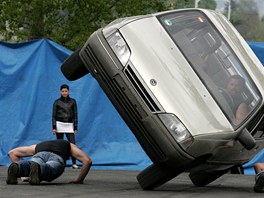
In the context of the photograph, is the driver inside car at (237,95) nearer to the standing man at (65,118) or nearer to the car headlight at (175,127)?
the car headlight at (175,127)

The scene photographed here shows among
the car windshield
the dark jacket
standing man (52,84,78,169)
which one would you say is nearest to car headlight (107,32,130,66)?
the car windshield

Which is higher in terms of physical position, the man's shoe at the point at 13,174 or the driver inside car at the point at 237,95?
the man's shoe at the point at 13,174

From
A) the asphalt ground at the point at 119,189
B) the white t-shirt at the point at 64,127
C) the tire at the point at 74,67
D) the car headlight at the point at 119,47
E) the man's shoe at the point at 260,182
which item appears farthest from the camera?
the white t-shirt at the point at 64,127

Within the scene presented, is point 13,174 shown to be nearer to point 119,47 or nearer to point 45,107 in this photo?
point 119,47

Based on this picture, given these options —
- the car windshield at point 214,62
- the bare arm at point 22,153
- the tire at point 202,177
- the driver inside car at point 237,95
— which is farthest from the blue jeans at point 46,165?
the driver inside car at point 237,95

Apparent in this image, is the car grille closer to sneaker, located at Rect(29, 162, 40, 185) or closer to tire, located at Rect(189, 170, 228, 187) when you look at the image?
sneaker, located at Rect(29, 162, 40, 185)

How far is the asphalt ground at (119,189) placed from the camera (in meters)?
11.2

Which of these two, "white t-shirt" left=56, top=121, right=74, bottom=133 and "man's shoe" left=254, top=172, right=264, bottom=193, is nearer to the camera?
"man's shoe" left=254, top=172, right=264, bottom=193

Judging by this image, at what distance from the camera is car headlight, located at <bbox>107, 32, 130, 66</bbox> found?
38.3ft

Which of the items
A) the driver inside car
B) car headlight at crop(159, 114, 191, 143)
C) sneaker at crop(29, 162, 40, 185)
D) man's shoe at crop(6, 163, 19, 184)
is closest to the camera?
car headlight at crop(159, 114, 191, 143)

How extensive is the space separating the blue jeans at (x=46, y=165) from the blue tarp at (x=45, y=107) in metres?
4.81

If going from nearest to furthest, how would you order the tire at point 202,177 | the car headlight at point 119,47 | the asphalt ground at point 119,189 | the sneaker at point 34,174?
1. the asphalt ground at point 119,189
2. the car headlight at point 119,47
3. the sneaker at point 34,174
4. the tire at point 202,177

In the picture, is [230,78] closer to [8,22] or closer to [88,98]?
[88,98]

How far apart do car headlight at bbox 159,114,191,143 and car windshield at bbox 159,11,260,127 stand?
2.00 ft
